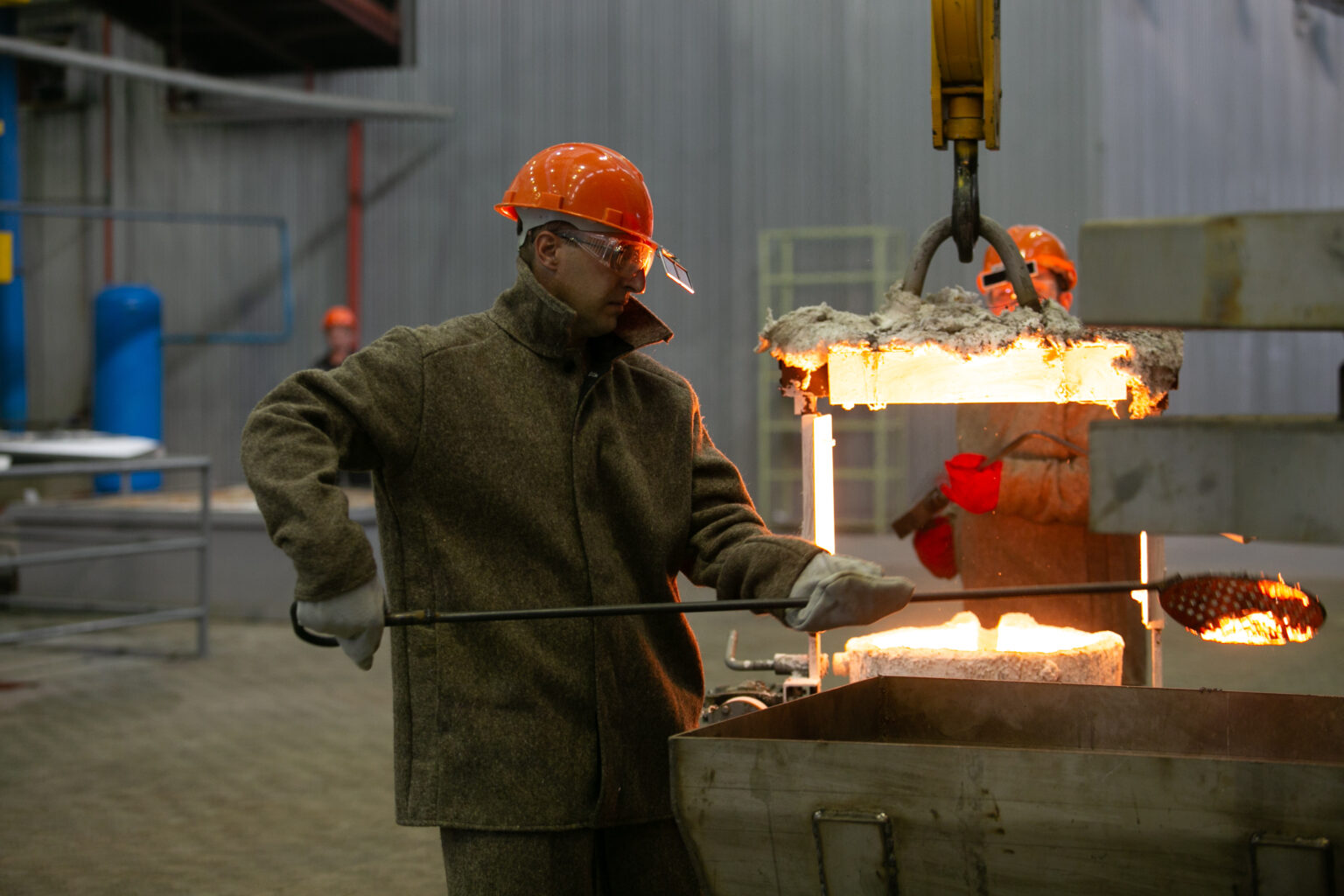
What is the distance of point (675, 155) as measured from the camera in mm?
8367

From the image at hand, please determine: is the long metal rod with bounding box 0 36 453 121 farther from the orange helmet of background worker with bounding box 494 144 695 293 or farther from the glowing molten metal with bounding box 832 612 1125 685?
the glowing molten metal with bounding box 832 612 1125 685

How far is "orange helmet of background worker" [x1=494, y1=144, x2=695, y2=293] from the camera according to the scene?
2.00 m

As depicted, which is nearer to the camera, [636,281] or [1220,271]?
[1220,271]

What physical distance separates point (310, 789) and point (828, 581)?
2867mm

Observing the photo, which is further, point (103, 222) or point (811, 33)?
point (103, 222)

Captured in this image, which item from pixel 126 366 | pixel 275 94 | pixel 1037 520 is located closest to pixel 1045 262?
pixel 1037 520

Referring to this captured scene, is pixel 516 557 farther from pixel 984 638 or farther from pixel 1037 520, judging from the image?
pixel 1037 520

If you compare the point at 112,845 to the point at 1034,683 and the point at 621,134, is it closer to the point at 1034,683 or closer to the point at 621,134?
the point at 1034,683

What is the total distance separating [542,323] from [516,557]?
1.19 feet

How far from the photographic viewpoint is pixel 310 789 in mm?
4086

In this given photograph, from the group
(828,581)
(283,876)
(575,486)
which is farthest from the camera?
(283,876)

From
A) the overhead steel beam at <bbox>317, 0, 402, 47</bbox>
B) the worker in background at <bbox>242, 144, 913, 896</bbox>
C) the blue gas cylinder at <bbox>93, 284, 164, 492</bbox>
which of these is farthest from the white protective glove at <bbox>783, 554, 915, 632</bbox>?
the blue gas cylinder at <bbox>93, 284, 164, 492</bbox>

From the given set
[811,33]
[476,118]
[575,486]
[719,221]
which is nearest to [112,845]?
[575,486]

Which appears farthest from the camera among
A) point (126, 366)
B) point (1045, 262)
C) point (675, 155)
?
point (126, 366)
